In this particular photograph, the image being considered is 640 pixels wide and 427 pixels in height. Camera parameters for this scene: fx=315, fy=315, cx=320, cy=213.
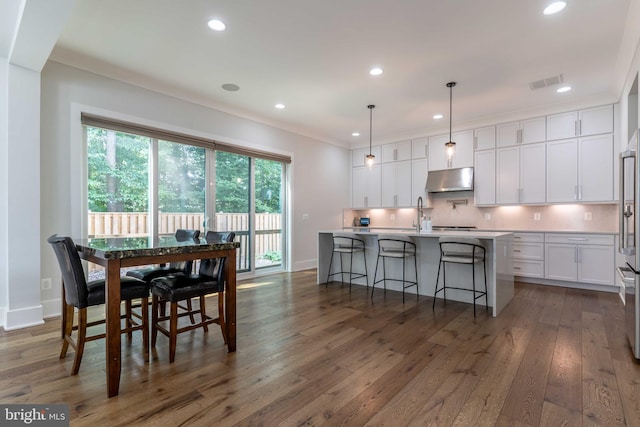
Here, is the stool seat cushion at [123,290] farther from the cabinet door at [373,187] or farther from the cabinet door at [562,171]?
the cabinet door at [562,171]

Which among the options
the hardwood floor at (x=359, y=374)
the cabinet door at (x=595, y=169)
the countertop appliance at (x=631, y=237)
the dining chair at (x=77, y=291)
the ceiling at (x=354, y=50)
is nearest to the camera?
the hardwood floor at (x=359, y=374)

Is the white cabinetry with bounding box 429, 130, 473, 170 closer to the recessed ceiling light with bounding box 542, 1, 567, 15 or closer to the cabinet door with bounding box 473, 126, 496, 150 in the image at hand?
the cabinet door with bounding box 473, 126, 496, 150

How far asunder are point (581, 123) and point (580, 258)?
6.60 feet

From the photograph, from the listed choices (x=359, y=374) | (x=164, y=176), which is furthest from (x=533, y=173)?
(x=164, y=176)

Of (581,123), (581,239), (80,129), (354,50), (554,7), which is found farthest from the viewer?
(581,123)

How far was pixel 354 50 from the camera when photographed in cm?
330

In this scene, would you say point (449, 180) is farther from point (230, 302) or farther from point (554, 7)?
point (230, 302)

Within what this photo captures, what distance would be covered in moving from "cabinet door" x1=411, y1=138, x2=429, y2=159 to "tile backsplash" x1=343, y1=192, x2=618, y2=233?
34.4 inches

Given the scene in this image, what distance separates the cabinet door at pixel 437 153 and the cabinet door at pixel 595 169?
6.62ft

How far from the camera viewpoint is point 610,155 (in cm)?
451

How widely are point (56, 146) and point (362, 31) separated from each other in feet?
11.2

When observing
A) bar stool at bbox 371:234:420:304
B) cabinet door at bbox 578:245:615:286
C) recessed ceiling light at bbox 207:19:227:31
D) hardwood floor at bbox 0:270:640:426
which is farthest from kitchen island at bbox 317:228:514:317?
recessed ceiling light at bbox 207:19:227:31

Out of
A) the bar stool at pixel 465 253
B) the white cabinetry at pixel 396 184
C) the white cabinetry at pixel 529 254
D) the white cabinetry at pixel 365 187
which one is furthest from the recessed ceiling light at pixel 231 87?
the white cabinetry at pixel 529 254

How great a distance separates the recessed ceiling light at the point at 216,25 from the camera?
2.83 meters
